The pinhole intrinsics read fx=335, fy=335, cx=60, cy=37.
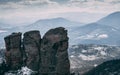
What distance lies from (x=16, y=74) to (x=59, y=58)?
27229 millimetres

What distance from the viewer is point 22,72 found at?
654 feet

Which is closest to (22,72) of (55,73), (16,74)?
(16,74)

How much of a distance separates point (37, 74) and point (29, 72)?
4.99m

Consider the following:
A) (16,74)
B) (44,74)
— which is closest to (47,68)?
(44,74)

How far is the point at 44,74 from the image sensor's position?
19950 cm

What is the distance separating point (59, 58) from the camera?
654 feet

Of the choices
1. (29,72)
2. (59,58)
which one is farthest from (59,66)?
(29,72)

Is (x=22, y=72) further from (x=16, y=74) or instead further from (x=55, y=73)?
(x=55, y=73)

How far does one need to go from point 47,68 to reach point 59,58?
938 centimetres

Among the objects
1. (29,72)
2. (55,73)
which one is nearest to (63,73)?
(55,73)

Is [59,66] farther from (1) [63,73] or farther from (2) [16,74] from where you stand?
(2) [16,74]

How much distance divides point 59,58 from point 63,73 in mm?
9275

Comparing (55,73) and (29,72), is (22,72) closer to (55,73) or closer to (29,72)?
(29,72)

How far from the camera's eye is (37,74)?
200 metres
